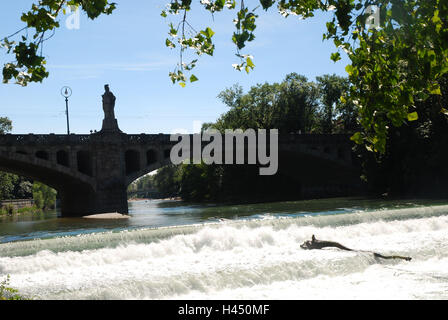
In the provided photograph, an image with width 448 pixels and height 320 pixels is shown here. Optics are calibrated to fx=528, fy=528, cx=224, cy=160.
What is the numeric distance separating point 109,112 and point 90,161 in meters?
4.93

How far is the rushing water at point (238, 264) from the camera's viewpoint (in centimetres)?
1334

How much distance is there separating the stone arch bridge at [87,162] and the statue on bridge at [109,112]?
0.43 metres

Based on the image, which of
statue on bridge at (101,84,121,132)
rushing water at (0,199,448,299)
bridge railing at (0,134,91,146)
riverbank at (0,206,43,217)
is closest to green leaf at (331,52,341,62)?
rushing water at (0,199,448,299)

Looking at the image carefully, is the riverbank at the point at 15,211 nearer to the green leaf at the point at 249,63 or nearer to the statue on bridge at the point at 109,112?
the statue on bridge at the point at 109,112

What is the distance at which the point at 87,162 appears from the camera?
2016 inches

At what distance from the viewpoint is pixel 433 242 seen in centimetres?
2077

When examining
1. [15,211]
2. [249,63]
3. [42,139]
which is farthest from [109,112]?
[249,63]

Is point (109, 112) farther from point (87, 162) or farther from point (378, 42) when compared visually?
point (378, 42)

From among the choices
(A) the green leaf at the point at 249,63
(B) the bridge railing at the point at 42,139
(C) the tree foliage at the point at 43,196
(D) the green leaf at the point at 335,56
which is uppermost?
(B) the bridge railing at the point at 42,139

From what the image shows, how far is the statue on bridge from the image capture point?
161 feet

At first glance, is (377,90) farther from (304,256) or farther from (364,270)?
(304,256)

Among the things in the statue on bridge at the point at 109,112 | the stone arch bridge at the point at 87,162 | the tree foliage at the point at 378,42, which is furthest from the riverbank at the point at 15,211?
the tree foliage at the point at 378,42

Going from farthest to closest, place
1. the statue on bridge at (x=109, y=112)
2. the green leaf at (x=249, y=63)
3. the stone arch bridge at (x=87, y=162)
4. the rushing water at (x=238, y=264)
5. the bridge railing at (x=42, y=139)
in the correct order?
the statue on bridge at (x=109, y=112)
the stone arch bridge at (x=87, y=162)
the bridge railing at (x=42, y=139)
the rushing water at (x=238, y=264)
the green leaf at (x=249, y=63)
